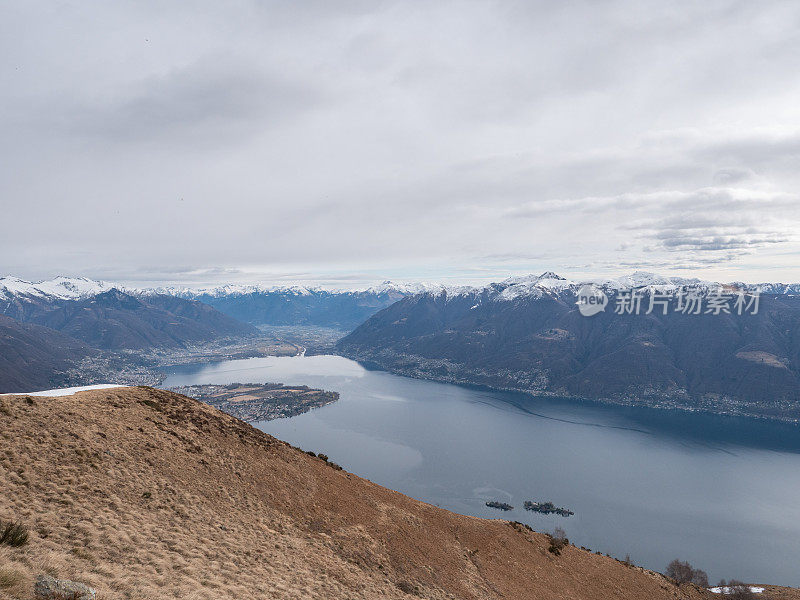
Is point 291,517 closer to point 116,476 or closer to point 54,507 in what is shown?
point 116,476

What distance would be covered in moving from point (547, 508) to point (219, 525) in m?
114

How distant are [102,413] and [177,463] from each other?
6929 millimetres

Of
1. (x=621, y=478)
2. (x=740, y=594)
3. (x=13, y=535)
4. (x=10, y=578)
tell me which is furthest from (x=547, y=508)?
(x=10, y=578)

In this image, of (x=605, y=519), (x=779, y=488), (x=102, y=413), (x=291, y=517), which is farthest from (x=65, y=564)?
(x=779, y=488)

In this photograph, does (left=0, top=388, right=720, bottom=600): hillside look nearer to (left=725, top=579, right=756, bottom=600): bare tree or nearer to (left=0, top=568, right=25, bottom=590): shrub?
(left=0, top=568, right=25, bottom=590): shrub

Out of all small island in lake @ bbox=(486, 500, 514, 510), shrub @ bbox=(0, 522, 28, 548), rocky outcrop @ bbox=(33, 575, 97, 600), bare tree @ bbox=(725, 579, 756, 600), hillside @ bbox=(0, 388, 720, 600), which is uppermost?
rocky outcrop @ bbox=(33, 575, 97, 600)

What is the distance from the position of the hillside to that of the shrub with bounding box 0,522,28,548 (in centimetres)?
59

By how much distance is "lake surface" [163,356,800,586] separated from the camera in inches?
3799

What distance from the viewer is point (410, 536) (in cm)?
2917

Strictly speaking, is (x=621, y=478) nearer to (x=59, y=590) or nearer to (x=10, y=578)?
(x=59, y=590)

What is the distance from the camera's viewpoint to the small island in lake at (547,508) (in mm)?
110438

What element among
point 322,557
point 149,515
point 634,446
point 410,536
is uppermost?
point 149,515

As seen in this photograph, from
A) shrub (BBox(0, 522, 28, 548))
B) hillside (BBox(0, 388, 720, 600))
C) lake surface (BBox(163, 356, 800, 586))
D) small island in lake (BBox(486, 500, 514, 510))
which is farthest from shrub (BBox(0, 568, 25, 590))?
small island in lake (BBox(486, 500, 514, 510))

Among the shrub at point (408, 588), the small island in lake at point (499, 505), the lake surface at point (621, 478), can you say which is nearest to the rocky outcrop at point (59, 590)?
the shrub at point (408, 588)
